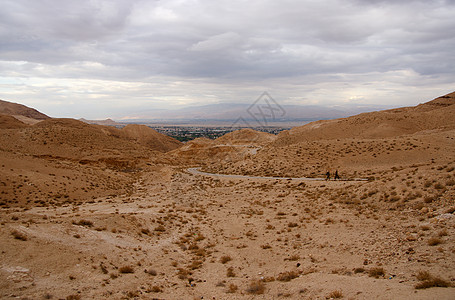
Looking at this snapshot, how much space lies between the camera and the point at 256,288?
8867 millimetres

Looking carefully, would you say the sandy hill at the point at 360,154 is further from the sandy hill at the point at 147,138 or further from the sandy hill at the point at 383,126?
the sandy hill at the point at 147,138

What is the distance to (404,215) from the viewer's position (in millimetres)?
13539

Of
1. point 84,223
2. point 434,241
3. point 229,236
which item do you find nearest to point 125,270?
point 84,223

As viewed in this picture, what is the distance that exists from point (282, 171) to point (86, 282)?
30071 mm

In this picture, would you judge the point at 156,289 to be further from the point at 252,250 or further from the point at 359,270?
the point at 359,270

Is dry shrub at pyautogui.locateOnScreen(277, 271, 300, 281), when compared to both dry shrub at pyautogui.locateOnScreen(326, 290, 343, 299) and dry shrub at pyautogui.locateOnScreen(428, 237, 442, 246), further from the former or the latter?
dry shrub at pyautogui.locateOnScreen(428, 237, 442, 246)

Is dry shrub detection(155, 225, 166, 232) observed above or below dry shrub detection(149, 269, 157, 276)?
below

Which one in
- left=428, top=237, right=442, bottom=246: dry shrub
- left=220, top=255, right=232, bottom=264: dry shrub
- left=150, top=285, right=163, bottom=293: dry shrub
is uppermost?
left=428, top=237, right=442, bottom=246: dry shrub

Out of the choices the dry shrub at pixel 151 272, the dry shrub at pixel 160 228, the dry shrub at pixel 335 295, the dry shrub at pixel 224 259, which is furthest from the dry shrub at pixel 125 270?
the dry shrub at pixel 335 295

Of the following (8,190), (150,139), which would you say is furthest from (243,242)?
(150,139)

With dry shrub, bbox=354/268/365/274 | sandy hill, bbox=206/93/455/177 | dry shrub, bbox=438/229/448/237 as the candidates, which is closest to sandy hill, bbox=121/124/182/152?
sandy hill, bbox=206/93/455/177

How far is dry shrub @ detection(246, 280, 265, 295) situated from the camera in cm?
868

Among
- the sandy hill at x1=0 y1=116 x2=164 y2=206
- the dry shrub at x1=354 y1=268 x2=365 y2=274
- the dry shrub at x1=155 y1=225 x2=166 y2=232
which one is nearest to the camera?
the dry shrub at x1=354 y1=268 x2=365 y2=274

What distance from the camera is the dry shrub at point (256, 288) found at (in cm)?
868
